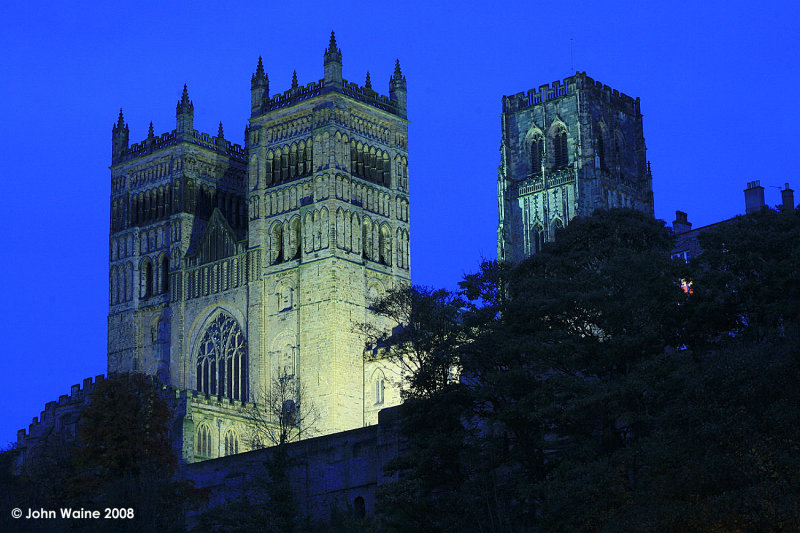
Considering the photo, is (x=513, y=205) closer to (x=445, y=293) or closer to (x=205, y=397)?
(x=205, y=397)

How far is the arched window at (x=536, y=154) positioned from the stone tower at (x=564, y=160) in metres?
0.07

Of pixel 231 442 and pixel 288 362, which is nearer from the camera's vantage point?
pixel 231 442

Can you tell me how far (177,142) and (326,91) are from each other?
555 inches

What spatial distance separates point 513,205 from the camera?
106875 mm

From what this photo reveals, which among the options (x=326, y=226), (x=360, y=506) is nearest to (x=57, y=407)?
(x=326, y=226)

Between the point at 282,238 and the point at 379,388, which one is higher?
the point at 282,238

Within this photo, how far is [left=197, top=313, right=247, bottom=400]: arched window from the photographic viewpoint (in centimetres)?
8862

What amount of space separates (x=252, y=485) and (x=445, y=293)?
35.7 ft

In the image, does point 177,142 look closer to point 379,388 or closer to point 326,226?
point 326,226

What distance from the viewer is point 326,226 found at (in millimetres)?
85250

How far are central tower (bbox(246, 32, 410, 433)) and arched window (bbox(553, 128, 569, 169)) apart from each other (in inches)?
664

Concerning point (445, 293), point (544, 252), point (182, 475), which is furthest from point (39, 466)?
point (544, 252)

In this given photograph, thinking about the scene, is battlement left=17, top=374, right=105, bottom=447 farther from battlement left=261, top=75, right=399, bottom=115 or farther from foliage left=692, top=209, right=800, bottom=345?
foliage left=692, top=209, right=800, bottom=345

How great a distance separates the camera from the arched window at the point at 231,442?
262 ft
